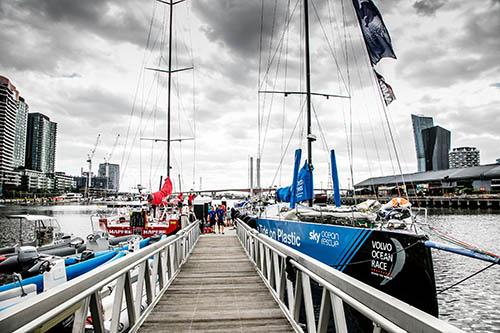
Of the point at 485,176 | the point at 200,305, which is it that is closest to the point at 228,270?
the point at 200,305

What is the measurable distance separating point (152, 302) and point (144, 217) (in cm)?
1387

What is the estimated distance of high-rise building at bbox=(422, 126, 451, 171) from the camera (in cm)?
13529

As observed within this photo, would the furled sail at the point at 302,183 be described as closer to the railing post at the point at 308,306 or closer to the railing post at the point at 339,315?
the railing post at the point at 308,306

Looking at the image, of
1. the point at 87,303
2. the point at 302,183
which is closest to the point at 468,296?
the point at 302,183

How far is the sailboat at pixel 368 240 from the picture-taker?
596 cm

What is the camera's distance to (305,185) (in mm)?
10914

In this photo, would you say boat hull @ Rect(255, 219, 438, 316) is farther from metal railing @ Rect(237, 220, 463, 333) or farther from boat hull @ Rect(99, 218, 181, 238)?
boat hull @ Rect(99, 218, 181, 238)

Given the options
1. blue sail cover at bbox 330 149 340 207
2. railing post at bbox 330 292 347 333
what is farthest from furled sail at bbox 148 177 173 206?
railing post at bbox 330 292 347 333

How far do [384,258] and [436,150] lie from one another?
153666 mm

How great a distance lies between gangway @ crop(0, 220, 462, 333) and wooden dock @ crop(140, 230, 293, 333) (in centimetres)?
1

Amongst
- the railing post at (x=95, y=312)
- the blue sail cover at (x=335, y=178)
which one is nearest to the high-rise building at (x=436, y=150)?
the blue sail cover at (x=335, y=178)

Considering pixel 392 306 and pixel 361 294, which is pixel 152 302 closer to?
pixel 361 294

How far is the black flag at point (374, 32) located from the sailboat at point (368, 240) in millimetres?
27

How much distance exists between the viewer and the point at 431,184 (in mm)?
79250
